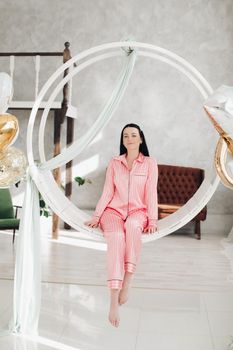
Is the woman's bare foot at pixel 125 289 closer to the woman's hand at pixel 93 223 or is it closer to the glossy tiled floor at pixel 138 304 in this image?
the glossy tiled floor at pixel 138 304

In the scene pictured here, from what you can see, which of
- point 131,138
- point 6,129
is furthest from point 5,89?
point 131,138

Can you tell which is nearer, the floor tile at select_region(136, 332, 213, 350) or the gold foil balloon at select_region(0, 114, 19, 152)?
the gold foil balloon at select_region(0, 114, 19, 152)

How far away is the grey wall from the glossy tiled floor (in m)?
2.34

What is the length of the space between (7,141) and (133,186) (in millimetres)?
1362

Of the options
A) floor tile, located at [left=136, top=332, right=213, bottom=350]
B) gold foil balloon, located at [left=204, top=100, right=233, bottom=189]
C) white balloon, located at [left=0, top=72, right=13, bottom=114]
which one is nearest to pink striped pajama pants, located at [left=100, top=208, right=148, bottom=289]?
floor tile, located at [left=136, top=332, right=213, bottom=350]

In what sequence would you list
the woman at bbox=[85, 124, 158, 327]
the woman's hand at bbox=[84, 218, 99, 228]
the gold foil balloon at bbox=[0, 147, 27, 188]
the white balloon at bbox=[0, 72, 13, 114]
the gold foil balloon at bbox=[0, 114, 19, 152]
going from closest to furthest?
1. the white balloon at bbox=[0, 72, 13, 114]
2. the gold foil balloon at bbox=[0, 114, 19, 152]
3. the gold foil balloon at bbox=[0, 147, 27, 188]
4. the woman at bbox=[85, 124, 158, 327]
5. the woman's hand at bbox=[84, 218, 99, 228]

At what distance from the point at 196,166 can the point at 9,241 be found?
130 inches

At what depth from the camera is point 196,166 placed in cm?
929

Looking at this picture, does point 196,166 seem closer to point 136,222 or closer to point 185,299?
point 185,299

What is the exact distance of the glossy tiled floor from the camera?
386 centimetres

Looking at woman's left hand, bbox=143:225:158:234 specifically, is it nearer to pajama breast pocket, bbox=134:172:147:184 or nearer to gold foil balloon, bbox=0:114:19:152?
pajama breast pocket, bbox=134:172:147:184

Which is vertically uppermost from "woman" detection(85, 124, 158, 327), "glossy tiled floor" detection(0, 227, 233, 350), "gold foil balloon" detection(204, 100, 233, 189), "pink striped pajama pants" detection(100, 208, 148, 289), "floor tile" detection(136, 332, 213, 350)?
"gold foil balloon" detection(204, 100, 233, 189)

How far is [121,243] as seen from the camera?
12.4 ft

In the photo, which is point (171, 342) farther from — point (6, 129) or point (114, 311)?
point (6, 129)
